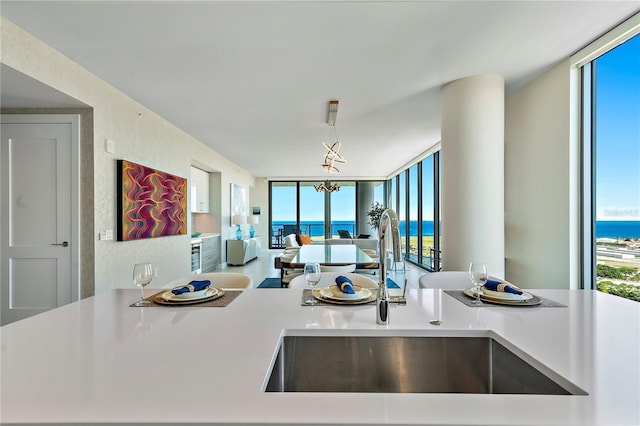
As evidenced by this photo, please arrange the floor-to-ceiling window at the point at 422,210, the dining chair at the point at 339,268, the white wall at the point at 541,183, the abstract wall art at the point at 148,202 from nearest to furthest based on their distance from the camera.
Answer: the white wall at the point at 541,183
the abstract wall art at the point at 148,202
the dining chair at the point at 339,268
the floor-to-ceiling window at the point at 422,210

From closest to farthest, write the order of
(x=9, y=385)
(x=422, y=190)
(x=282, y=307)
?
A: 1. (x=9, y=385)
2. (x=282, y=307)
3. (x=422, y=190)

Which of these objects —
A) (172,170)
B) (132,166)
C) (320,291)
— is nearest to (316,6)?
(320,291)

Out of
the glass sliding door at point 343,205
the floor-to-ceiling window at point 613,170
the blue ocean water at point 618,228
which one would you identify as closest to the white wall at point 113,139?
the floor-to-ceiling window at point 613,170

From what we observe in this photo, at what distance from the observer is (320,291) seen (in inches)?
60.7

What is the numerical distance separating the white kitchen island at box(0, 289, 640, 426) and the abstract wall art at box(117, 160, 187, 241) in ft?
7.93

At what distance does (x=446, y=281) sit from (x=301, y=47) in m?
2.09

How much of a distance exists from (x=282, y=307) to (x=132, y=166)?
312 centimetres

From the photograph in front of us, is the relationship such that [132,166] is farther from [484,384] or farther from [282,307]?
[484,384]

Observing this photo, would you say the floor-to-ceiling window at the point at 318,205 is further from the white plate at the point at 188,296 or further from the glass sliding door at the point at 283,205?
the white plate at the point at 188,296

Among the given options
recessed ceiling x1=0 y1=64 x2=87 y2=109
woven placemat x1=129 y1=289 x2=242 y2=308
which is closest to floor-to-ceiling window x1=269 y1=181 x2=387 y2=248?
recessed ceiling x1=0 y1=64 x2=87 y2=109

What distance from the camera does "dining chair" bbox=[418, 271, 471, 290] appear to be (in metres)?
1.99

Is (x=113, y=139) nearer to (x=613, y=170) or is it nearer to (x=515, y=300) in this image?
(x=515, y=300)

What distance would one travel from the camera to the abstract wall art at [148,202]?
11.2 feet

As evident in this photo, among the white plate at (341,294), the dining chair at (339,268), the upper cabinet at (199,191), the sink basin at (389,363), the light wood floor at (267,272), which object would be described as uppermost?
the upper cabinet at (199,191)
